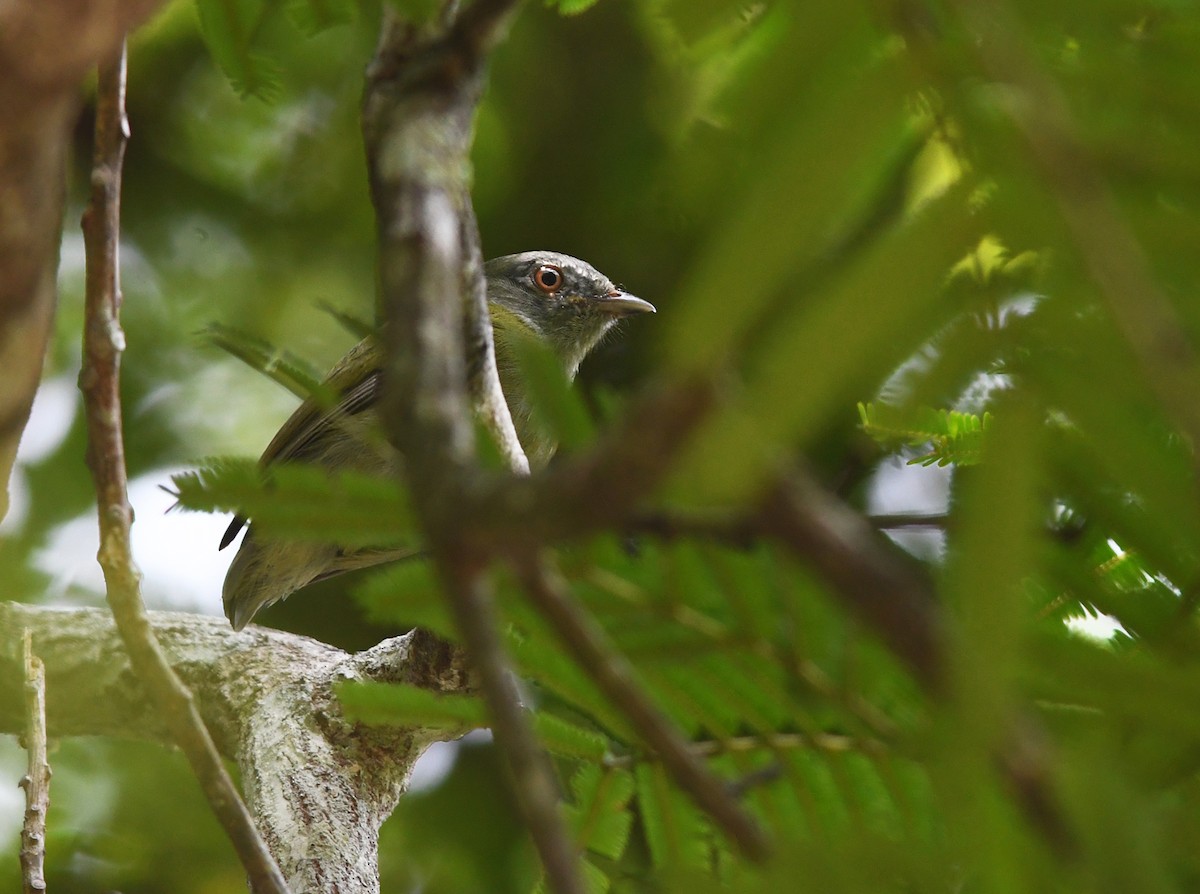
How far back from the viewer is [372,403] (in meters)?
4.09

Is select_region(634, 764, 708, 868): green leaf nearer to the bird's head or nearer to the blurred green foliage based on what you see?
the blurred green foliage

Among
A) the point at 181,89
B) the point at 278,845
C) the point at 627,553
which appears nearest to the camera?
the point at 627,553

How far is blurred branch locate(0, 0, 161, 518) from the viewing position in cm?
110

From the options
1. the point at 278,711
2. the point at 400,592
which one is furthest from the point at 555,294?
the point at 400,592

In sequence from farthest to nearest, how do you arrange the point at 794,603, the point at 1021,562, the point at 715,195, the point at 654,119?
the point at 654,119, the point at 794,603, the point at 715,195, the point at 1021,562

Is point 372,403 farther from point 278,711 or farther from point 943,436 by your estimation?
point 943,436

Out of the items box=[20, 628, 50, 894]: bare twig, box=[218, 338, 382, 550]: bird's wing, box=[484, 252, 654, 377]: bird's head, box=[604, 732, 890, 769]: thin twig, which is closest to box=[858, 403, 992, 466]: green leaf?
box=[604, 732, 890, 769]: thin twig

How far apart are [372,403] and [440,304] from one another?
10.5 ft

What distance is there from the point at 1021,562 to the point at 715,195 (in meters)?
0.54

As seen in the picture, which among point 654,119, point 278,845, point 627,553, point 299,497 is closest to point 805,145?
point 299,497

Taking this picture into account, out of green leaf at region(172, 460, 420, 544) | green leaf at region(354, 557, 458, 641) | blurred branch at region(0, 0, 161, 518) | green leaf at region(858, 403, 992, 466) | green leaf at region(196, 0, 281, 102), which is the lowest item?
green leaf at region(354, 557, 458, 641)

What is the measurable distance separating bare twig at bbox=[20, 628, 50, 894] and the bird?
98cm

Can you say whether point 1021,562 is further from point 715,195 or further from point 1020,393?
point 715,195

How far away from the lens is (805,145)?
2.86 feet
